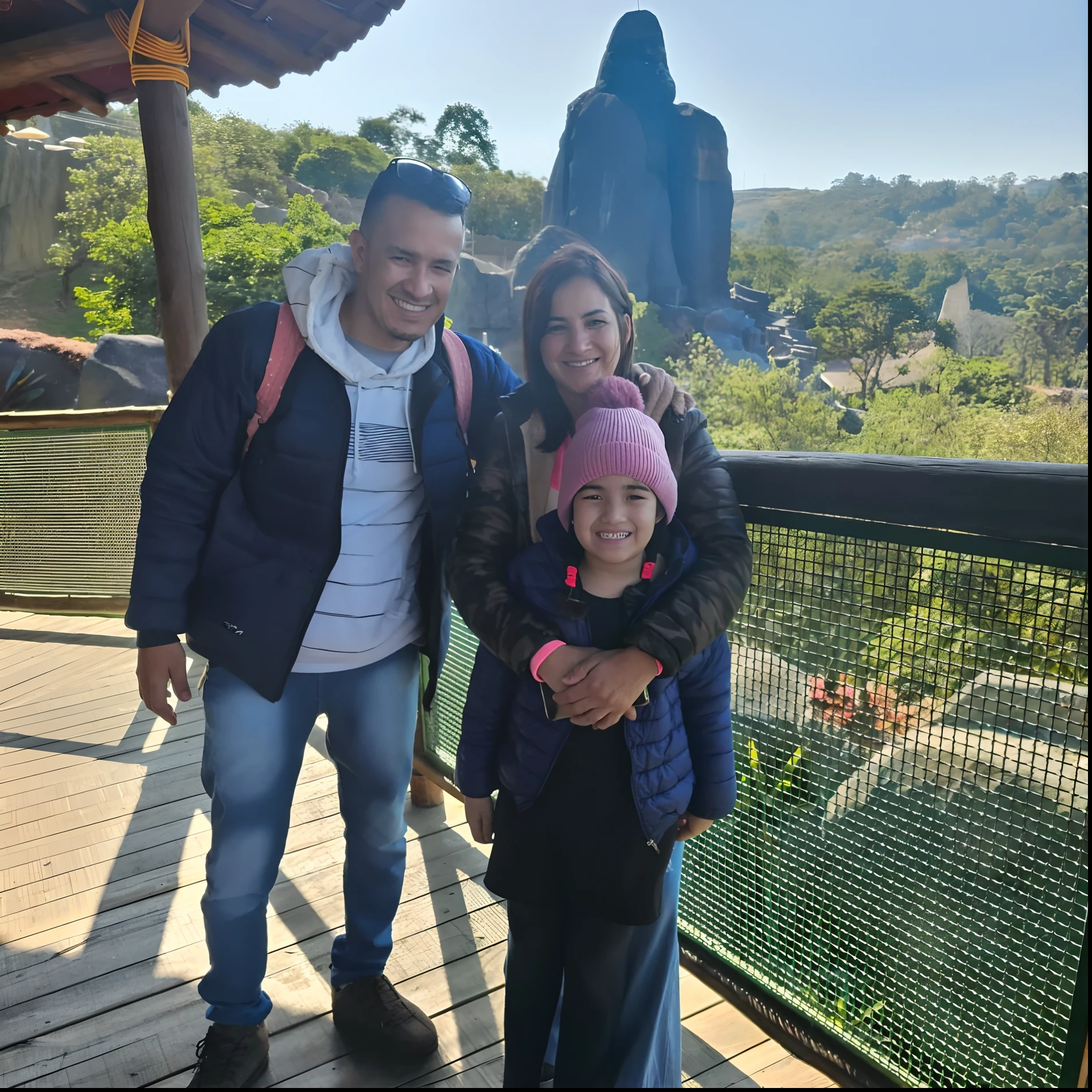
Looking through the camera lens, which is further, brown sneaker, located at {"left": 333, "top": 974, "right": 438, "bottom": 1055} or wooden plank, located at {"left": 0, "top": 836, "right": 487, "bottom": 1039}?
wooden plank, located at {"left": 0, "top": 836, "right": 487, "bottom": 1039}

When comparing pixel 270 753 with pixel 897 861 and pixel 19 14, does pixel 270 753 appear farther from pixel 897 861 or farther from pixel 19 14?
pixel 19 14

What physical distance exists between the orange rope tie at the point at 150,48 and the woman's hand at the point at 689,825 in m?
2.64

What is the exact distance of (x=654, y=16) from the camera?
3962 cm

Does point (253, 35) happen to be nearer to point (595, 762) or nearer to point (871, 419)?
point (595, 762)

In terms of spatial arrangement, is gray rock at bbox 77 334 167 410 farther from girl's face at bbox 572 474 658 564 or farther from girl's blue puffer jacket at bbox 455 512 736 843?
girl's face at bbox 572 474 658 564

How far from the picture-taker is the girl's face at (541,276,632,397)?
118cm

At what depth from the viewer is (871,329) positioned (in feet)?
166

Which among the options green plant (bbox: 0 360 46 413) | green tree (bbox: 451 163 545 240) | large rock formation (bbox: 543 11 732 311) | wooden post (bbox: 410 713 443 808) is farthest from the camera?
green tree (bbox: 451 163 545 240)

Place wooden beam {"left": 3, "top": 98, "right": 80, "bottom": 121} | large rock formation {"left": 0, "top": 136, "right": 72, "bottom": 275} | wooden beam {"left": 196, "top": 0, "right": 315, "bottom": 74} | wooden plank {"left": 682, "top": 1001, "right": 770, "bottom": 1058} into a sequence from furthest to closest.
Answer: large rock formation {"left": 0, "top": 136, "right": 72, "bottom": 275}, wooden beam {"left": 3, "top": 98, "right": 80, "bottom": 121}, wooden beam {"left": 196, "top": 0, "right": 315, "bottom": 74}, wooden plank {"left": 682, "top": 1001, "right": 770, "bottom": 1058}

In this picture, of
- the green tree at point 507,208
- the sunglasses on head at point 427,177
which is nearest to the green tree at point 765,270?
the green tree at point 507,208

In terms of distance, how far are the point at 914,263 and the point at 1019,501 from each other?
254 ft

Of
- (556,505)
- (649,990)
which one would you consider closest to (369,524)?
(556,505)

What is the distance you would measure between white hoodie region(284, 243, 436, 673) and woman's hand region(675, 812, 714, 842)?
0.56 metres

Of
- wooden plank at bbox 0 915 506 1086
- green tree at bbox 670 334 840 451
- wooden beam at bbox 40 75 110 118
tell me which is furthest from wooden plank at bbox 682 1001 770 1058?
green tree at bbox 670 334 840 451
